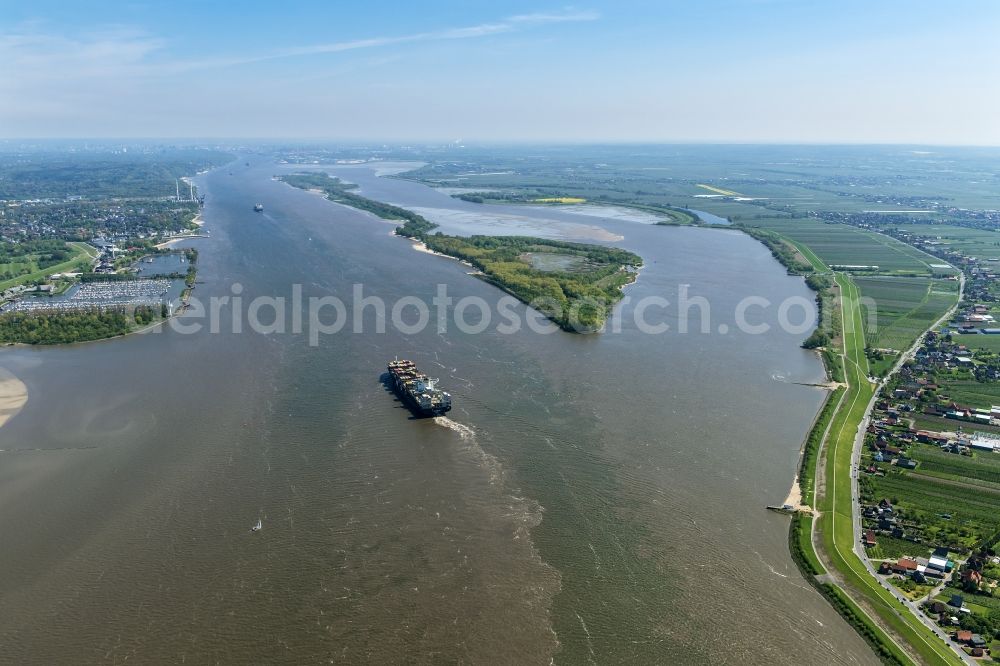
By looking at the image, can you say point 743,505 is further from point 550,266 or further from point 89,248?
point 89,248

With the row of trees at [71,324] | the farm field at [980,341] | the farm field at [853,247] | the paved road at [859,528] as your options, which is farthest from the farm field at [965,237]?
the row of trees at [71,324]

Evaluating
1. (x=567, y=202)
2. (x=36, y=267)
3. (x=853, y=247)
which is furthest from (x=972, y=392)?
(x=567, y=202)

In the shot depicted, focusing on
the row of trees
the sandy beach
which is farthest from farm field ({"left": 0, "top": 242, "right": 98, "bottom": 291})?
the sandy beach

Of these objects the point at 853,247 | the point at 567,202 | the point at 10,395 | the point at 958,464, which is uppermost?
the point at 567,202

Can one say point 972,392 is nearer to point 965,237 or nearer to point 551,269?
point 551,269

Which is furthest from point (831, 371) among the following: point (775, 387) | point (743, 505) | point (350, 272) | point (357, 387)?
point (350, 272)

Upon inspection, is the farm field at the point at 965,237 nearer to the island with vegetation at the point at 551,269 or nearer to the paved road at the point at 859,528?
the island with vegetation at the point at 551,269

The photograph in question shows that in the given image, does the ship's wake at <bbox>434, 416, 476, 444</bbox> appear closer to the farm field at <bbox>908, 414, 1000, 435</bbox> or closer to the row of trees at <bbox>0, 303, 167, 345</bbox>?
the farm field at <bbox>908, 414, 1000, 435</bbox>
